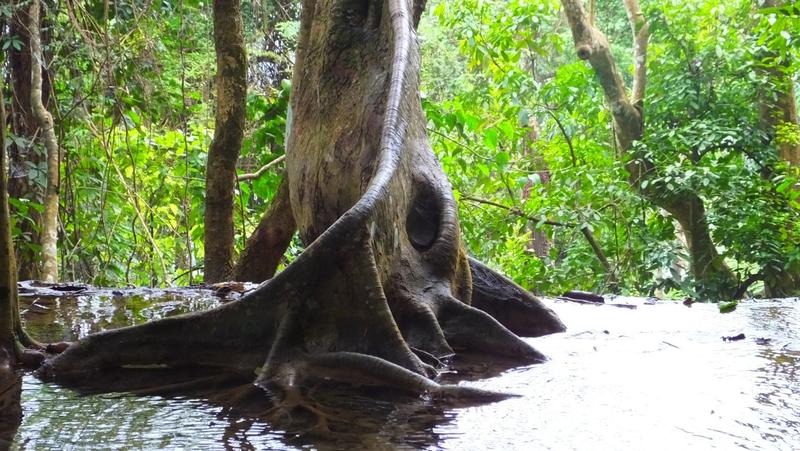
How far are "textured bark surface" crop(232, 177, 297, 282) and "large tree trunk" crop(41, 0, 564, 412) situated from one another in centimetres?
178

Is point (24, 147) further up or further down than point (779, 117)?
further down

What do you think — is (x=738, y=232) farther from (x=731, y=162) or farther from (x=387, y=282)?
(x=387, y=282)

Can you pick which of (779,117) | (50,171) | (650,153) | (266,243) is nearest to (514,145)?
(650,153)

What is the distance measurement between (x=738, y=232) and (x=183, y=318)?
7.60 meters

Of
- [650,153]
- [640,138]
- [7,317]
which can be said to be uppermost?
[640,138]

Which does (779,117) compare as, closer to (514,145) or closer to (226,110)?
(514,145)

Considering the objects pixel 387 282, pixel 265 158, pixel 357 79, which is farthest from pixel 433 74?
pixel 387 282

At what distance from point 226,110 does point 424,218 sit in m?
2.82

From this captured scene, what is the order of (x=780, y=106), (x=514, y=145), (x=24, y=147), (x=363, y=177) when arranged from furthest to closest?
1. (x=514, y=145)
2. (x=780, y=106)
3. (x=24, y=147)
4. (x=363, y=177)

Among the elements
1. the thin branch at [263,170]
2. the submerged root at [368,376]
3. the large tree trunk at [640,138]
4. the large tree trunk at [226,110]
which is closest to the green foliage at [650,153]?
the large tree trunk at [640,138]

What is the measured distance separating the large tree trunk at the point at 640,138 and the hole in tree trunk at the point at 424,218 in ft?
21.0

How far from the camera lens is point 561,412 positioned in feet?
7.45

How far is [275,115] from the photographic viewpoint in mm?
6664

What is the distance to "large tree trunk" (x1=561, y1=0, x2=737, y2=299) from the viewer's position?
9742 mm
